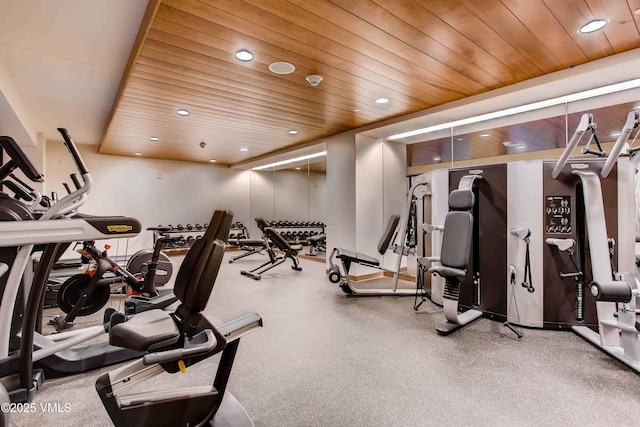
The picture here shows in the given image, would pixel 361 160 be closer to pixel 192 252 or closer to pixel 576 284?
pixel 576 284

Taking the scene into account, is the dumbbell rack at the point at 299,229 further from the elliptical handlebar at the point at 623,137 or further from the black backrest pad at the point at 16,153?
the black backrest pad at the point at 16,153

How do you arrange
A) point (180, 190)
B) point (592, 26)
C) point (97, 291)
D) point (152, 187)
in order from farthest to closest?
1. point (180, 190)
2. point (152, 187)
3. point (97, 291)
4. point (592, 26)

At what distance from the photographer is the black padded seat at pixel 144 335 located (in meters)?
1.49

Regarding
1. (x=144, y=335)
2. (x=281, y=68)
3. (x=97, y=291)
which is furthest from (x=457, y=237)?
(x=97, y=291)

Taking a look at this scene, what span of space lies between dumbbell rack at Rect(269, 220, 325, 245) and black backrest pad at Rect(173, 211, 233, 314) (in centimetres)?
619

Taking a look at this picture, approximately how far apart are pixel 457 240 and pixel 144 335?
2.90m

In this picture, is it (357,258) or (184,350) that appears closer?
(184,350)

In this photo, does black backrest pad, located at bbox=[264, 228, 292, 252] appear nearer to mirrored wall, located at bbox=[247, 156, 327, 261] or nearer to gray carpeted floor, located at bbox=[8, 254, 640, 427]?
mirrored wall, located at bbox=[247, 156, 327, 261]

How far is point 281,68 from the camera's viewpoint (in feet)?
10.5

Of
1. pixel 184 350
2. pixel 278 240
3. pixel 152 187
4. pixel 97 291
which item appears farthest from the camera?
pixel 152 187

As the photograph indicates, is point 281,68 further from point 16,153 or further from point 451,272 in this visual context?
point 451,272

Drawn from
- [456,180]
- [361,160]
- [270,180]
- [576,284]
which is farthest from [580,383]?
[270,180]

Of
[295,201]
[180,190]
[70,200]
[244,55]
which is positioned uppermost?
[244,55]

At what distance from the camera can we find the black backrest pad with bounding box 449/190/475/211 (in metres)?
3.33
